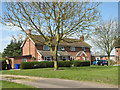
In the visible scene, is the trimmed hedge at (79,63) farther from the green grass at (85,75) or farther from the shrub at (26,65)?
the green grass at (85,75)

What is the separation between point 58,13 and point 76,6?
2.60m

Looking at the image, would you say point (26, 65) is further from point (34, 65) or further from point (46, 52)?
point (46, 52)

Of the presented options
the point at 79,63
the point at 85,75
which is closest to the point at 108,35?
the point at 79,63

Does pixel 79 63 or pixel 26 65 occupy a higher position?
pixel 26 65

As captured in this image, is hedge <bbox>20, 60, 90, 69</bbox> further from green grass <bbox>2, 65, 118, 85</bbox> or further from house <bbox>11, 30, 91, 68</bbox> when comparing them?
green grass <bbox>2, 65, 118, 85</bbox>

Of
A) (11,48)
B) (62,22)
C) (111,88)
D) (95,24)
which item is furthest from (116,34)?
(11,48)

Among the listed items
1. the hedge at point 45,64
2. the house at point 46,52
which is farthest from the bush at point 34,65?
the house at point 46,52

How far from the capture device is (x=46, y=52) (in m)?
45.4

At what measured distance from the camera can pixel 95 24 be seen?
24.9 m

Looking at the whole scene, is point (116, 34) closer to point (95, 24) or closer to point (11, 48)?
point (95, 24)

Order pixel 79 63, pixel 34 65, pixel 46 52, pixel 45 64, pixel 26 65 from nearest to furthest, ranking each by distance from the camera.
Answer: pixel 26 65
pixel 34 65
pixel 45 64
pixel 79 63
pixel 46 52

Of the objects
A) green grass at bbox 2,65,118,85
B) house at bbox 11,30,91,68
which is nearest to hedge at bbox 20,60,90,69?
house at bbox 11,30,91,68

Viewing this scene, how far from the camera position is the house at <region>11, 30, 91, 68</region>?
4288 centimetres

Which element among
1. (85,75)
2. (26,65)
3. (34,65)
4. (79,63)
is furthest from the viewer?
(79,63)
